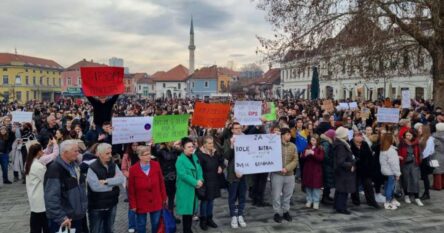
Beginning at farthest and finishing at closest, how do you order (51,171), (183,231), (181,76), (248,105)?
(181,76) < (248,105) < (183,231) < (51,171)

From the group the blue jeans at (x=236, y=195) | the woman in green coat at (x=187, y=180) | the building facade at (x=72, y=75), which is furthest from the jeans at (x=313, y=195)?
the building facade at (x=72, y=75)

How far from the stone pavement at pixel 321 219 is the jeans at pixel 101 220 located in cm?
127

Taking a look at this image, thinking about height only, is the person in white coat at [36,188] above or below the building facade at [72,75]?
below

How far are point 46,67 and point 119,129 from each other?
10631 centimetres

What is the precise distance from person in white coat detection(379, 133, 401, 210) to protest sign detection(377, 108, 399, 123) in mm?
3967

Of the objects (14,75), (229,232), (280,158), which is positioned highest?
(14,75)

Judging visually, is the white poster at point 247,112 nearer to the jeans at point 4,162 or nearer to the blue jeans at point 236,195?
the blue jeans at point 236,195

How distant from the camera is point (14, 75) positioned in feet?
307

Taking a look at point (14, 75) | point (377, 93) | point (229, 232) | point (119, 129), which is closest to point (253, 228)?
point (229, 232)

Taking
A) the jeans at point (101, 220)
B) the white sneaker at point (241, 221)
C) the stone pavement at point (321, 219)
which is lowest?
the stone pavement at point (321, 219)

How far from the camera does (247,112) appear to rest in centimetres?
1012

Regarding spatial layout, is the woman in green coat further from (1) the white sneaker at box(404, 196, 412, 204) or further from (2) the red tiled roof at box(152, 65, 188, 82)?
(2) the red tiled roof at box(152, 65, 188, 82)

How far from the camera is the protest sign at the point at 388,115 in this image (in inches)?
462

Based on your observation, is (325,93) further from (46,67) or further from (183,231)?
(46,67)
